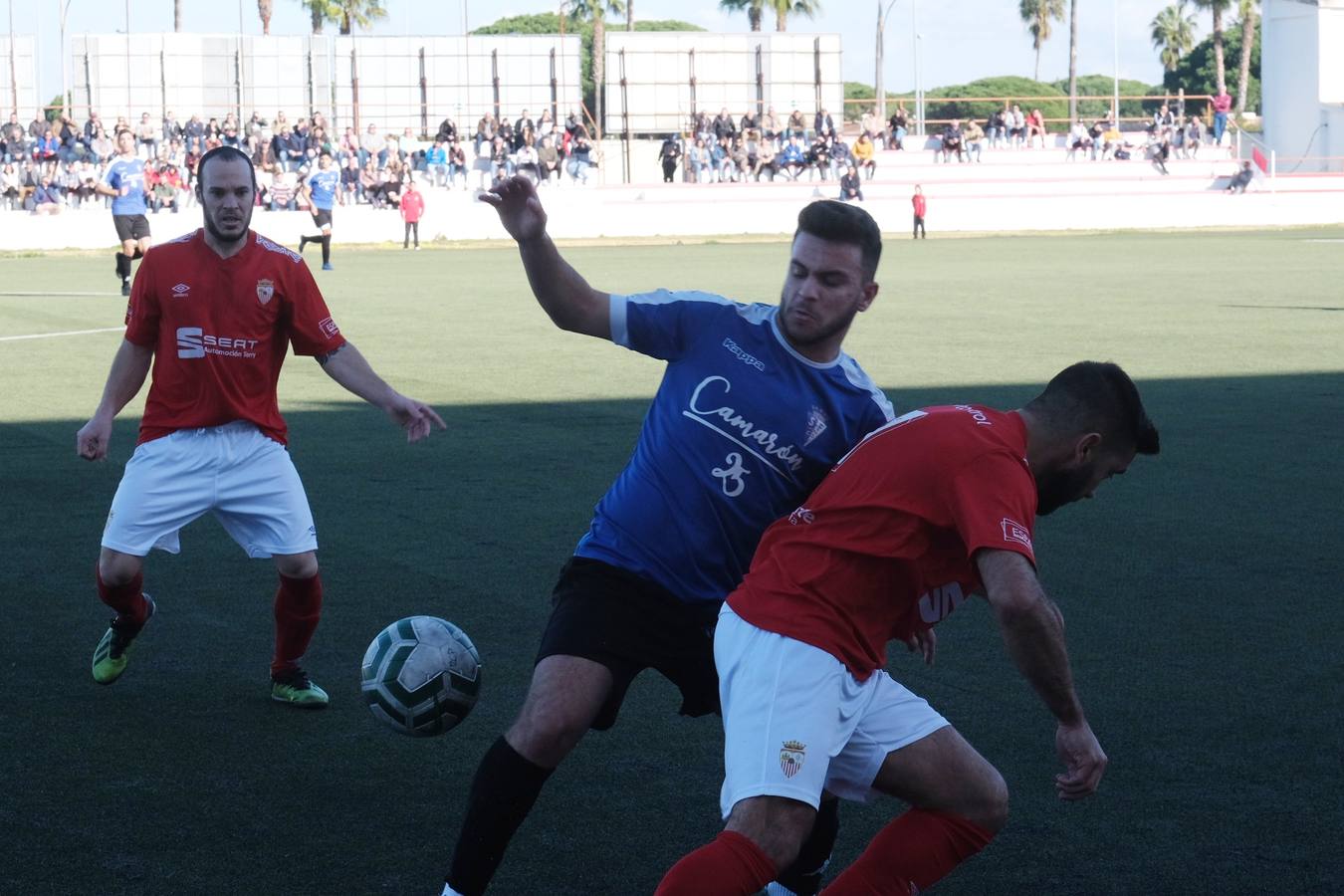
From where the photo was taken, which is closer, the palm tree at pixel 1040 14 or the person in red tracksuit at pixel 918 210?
the person in red tracksuit at pixel 918 210

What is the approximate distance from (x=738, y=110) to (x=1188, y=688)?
6036 cm

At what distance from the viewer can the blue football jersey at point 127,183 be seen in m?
24.5

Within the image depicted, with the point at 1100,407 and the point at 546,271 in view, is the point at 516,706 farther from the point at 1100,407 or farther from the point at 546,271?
the point at 1100,407

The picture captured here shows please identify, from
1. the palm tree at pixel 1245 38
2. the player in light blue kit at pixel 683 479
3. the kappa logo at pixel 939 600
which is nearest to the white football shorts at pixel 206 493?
the player in light blue kit at pixel 683 479

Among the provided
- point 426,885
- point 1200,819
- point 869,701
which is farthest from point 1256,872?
point 426,885

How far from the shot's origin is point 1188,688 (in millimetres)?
6113

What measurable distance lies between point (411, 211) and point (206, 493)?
3746cm

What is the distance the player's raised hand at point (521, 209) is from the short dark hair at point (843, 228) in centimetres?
65

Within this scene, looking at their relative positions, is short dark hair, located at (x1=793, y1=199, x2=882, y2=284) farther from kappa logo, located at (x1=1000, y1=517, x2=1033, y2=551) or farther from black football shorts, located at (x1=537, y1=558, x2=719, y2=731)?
black football shorts, located at (x1=537, y1=558, x2=719, y2=731)

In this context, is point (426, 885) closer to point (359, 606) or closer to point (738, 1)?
point (359, 606)

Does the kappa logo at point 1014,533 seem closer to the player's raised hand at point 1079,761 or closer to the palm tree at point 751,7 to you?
the player's raised hand at point 1079,761

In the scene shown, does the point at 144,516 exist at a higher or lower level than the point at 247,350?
lower

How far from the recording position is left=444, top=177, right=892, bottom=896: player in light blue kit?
3.85 meters

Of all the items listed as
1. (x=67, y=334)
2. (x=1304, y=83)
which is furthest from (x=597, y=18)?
(x=67, y=334)
